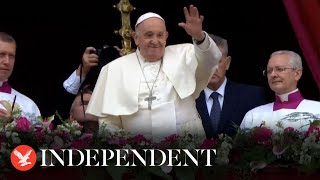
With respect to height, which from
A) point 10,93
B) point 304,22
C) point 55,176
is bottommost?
point 55,176

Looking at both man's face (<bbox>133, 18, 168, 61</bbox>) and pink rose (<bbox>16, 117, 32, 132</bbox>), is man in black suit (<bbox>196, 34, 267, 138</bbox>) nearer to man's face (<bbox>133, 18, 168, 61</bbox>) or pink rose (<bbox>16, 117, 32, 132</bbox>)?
man's face (<bbox>133, 18, 168, 61</bbox>)

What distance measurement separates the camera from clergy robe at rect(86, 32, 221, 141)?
5.65 meters

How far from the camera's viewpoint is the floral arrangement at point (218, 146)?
4.92 meters

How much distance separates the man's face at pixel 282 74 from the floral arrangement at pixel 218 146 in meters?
0.92

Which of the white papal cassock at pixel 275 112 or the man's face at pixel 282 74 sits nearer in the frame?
the white papal cassock at pixel 275 112

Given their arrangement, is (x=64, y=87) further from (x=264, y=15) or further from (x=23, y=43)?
(x=264, y=15)

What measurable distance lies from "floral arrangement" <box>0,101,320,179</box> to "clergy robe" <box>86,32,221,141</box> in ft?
1.76

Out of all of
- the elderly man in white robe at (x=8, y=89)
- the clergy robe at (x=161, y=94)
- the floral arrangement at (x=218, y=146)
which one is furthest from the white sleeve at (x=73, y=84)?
the floral arrangement at (x=218, y=146)

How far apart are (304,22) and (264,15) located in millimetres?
1304

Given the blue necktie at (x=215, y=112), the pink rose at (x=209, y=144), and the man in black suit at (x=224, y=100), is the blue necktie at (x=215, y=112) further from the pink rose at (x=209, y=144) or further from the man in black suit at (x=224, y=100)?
the pink rose at (x=209, y=144)

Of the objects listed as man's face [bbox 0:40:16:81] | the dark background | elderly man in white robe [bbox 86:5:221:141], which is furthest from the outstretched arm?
the dark background

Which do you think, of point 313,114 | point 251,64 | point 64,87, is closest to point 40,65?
point 64,87

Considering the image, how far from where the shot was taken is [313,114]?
5684 mm

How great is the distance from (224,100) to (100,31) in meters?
1.45
